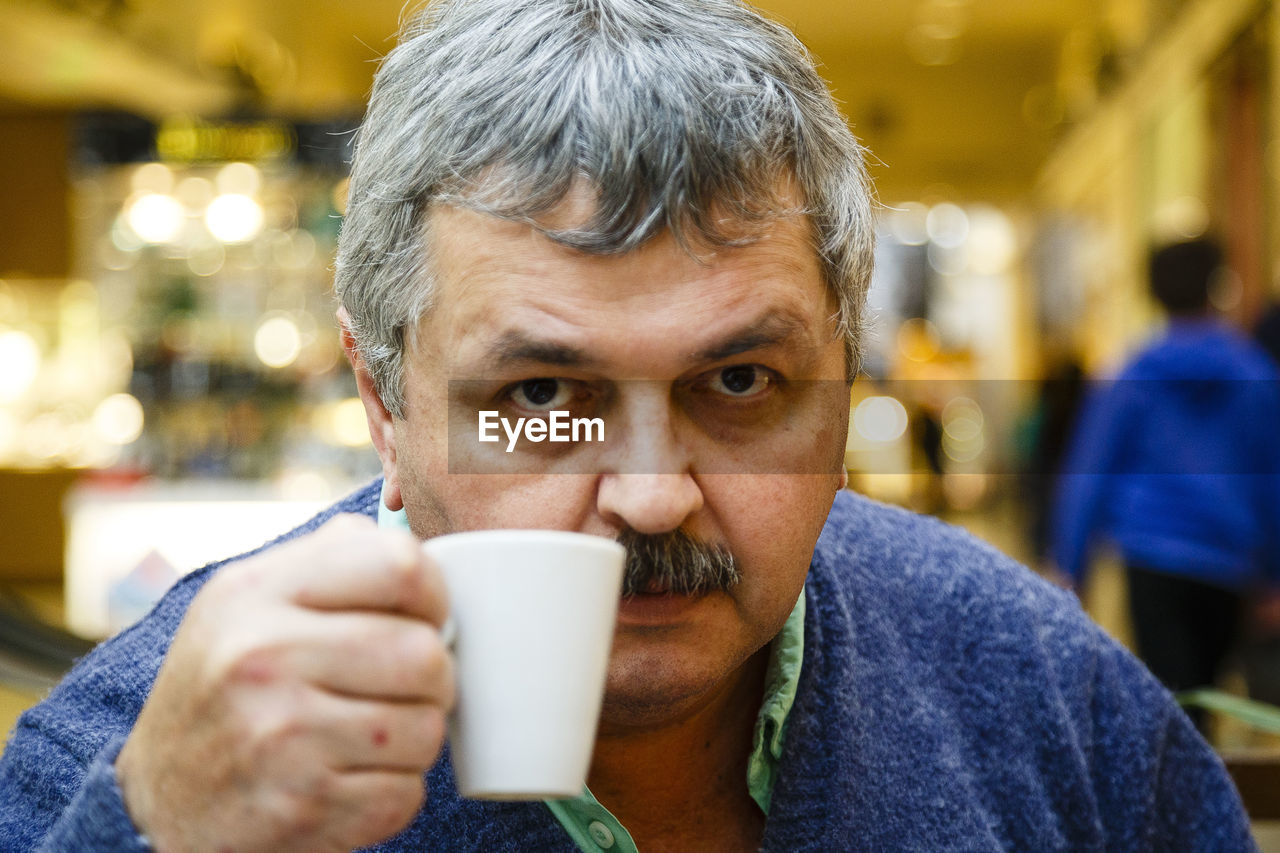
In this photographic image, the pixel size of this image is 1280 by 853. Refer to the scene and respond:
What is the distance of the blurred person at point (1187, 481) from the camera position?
3131mm

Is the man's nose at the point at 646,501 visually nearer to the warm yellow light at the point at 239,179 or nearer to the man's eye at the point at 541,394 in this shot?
the man's eye at the point at 541,394

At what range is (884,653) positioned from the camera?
110cm

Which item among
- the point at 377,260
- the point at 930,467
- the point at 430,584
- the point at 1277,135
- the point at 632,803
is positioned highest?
the point at 1277,135

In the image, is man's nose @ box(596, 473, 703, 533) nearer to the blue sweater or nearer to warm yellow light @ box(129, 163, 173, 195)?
the blue sweater

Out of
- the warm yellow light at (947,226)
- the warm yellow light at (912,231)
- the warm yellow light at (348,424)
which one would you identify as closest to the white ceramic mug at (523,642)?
the warm yellow light at (348,424)

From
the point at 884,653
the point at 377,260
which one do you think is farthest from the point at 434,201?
the point at 884,653

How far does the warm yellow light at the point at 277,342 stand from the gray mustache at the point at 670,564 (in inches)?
169

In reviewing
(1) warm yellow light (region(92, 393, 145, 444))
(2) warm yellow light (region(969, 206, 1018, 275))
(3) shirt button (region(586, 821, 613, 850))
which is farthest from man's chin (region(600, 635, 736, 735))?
(2) warm yellow light (region(969, 206, 1018, 275))

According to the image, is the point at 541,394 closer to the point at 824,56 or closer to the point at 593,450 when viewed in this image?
the point at 593,450

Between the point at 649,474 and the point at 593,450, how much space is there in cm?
4

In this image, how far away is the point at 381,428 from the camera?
3.09 ft

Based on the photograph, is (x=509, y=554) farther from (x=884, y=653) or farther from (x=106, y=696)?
(x=884, y=653)

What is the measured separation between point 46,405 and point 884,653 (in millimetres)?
8463

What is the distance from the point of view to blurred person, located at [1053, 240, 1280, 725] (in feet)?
10.3
